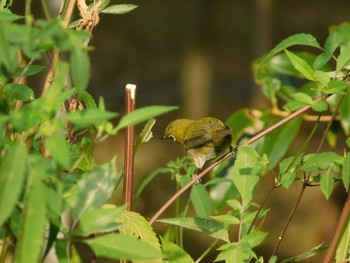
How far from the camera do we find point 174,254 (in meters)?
1.28

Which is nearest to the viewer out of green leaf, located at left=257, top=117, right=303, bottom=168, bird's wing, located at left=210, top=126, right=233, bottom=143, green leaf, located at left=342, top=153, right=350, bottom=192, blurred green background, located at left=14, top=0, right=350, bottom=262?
green leaf, located at left=342, top=153, right=350, bottom=192

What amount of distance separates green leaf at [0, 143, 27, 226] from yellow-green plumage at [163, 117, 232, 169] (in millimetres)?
1124

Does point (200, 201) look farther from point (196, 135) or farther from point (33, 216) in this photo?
point (196, 135)

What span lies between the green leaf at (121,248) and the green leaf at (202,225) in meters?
0.35

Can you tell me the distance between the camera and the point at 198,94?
768cm

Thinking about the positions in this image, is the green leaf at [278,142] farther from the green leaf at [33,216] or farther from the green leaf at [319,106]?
the green leaf at [33,216]

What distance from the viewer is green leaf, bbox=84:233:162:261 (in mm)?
897

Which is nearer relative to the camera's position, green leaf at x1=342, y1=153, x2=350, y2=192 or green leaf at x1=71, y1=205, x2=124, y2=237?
green leaf at x1=71, y1=205, x2=124, y2=237

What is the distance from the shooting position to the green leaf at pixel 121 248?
897mm

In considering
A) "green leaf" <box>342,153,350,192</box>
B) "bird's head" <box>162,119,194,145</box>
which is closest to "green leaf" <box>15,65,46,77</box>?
"green leaf" <box>342,153,350,192</box>

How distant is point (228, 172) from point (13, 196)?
1178 mm

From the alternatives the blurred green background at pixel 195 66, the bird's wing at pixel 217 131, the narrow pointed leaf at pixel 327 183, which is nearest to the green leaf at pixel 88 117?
the narrow pointed leaf at pixel 327 183

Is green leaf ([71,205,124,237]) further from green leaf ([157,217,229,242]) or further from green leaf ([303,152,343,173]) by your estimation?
green leaf ([303,152,343,173])

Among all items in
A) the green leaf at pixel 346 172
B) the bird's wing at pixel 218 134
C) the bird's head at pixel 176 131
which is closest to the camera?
the green leaf at pixel 346 172
